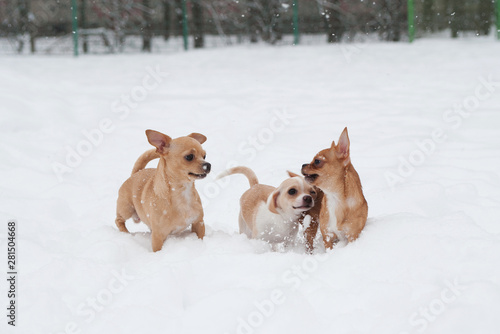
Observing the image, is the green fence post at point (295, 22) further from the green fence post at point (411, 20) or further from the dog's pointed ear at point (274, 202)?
the dog's pointed ear at point (274, 202)

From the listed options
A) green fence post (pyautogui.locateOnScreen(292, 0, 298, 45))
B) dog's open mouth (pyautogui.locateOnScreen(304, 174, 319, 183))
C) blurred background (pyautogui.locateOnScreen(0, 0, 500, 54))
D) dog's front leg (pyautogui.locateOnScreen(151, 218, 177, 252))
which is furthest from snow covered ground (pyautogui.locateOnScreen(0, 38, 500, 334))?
blurred background (pyautogui.locateOnScreen(0, 0, 500, 54))

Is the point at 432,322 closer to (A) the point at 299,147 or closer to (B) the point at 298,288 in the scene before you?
(B) the point at 298,288

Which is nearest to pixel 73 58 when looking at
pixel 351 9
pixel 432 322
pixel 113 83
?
pixel 113 83

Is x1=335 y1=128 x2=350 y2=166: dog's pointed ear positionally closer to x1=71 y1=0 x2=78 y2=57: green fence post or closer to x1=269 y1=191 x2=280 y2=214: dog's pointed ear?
x1=269 y1=191 x2=280 y2=214: dog's pointed ear

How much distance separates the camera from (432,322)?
2453 millimetres

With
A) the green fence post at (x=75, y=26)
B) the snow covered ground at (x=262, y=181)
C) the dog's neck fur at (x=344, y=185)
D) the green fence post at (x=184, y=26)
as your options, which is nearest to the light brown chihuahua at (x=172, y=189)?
the snow covered ground at (x=262, y=181)

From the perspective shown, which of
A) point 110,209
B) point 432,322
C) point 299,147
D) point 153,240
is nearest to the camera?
point 432,322

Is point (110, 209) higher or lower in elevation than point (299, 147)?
lower

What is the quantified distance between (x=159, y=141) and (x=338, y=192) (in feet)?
3.90

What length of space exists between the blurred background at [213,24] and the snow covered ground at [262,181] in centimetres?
327

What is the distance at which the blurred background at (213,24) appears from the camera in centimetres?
1556

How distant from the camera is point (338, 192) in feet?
10.7

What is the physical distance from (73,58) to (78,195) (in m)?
10.3

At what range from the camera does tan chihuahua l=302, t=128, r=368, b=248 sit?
3.21m
